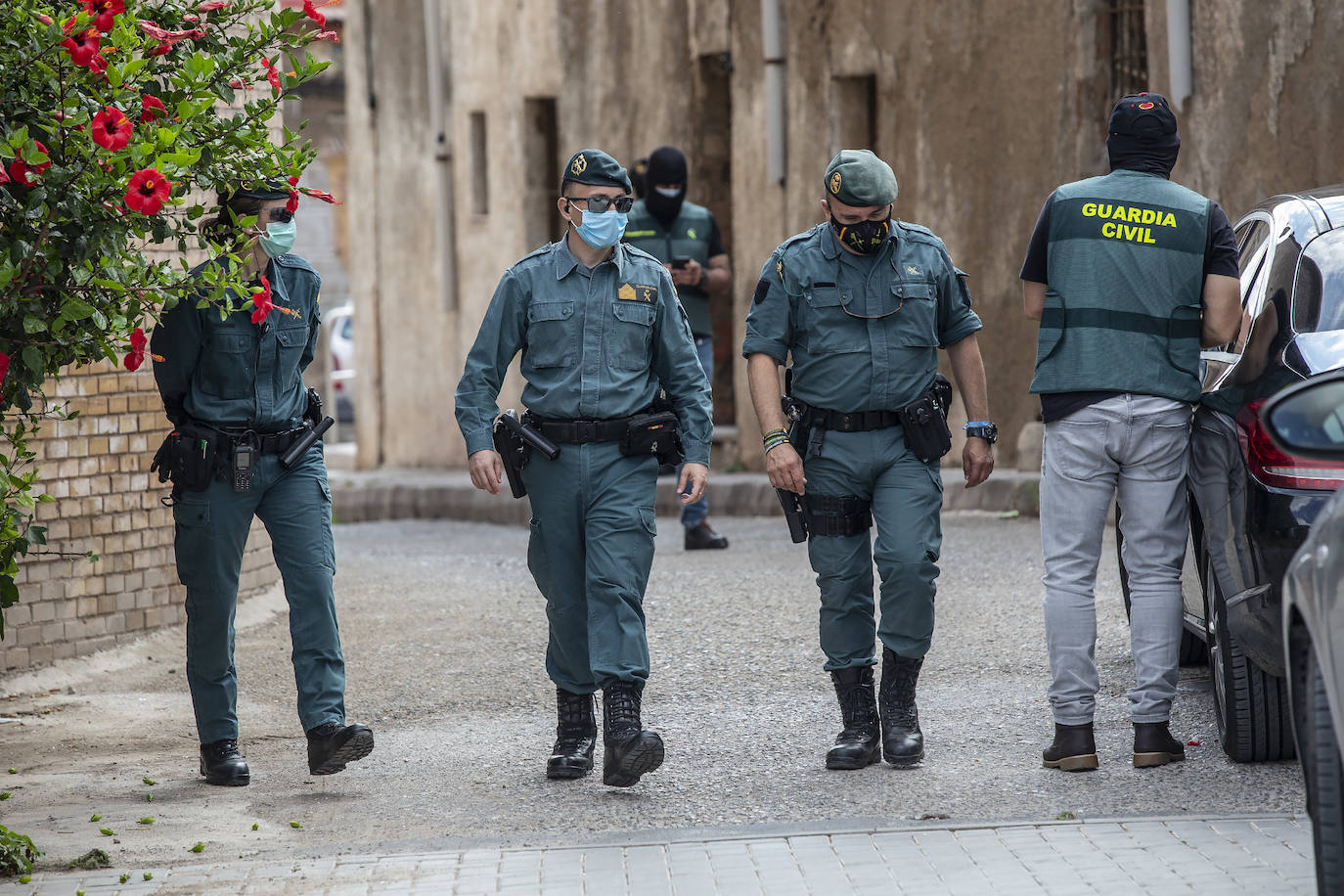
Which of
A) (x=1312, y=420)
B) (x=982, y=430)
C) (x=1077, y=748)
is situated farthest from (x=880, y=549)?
(x=1312, y=420)

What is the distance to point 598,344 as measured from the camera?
571 centimetres

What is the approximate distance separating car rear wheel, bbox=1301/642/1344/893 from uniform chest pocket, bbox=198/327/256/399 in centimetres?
343

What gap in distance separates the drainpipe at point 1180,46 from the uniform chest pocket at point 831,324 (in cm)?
→ 660

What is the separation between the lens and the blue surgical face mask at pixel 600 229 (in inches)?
225

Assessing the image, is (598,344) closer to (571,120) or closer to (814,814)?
(814,814)

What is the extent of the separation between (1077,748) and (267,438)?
2.64m

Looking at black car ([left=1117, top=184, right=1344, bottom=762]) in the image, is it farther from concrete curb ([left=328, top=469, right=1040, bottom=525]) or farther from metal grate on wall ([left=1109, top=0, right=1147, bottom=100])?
metal grate on wall ([left=1109, top=0, right=1147, bottom=100])

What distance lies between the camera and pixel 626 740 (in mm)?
5441

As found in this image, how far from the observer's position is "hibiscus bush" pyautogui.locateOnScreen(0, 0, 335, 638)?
4559 mm

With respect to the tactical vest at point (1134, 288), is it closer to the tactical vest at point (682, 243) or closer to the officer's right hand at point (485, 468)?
the officer's right hand at point (485, 468)

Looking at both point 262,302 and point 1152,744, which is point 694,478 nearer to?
point 262,302

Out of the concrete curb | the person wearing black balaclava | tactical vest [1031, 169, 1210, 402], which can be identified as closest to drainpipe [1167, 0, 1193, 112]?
the concrete curb

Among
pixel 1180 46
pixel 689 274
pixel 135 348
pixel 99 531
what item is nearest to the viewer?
pixel 135 348

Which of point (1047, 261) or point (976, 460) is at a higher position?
point (1047, 261)
